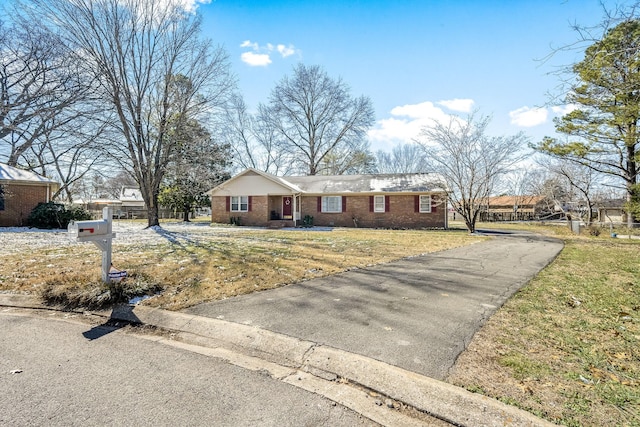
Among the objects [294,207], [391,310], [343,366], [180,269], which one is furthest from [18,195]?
[343,366]

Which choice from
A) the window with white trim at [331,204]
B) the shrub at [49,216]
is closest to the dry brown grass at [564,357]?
the window with white trim at [331,204]

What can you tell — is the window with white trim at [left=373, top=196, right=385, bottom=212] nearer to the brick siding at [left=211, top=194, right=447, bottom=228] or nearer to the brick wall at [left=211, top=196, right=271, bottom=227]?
the brick siding at [left=211, top=194, right=447, bottom=228]

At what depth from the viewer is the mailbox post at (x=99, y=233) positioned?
4165 mm

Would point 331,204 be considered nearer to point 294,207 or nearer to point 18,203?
point 294,207

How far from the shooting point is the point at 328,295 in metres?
5.03

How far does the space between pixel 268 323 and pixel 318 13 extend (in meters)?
10.6

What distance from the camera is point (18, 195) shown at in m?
17.4

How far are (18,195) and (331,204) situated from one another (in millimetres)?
18421

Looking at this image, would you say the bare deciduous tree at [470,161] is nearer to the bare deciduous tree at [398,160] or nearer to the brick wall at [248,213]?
the brick wall at [248,213]

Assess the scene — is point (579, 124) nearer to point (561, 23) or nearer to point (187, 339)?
point (561, 23)

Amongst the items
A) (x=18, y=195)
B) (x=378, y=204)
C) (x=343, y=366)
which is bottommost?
(x=343, y=366)

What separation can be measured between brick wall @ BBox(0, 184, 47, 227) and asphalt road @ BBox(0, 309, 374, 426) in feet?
62.8

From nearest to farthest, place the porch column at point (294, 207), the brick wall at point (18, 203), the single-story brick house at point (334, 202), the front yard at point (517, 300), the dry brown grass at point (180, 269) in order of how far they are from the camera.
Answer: the front yard at point (517, 300), the dry brown grass at point (180, 269), the brick wall at point (18, 203), the single-story brick house at point (334, 202), the porch column at point (294, 207)

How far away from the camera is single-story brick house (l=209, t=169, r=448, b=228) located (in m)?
21.8
